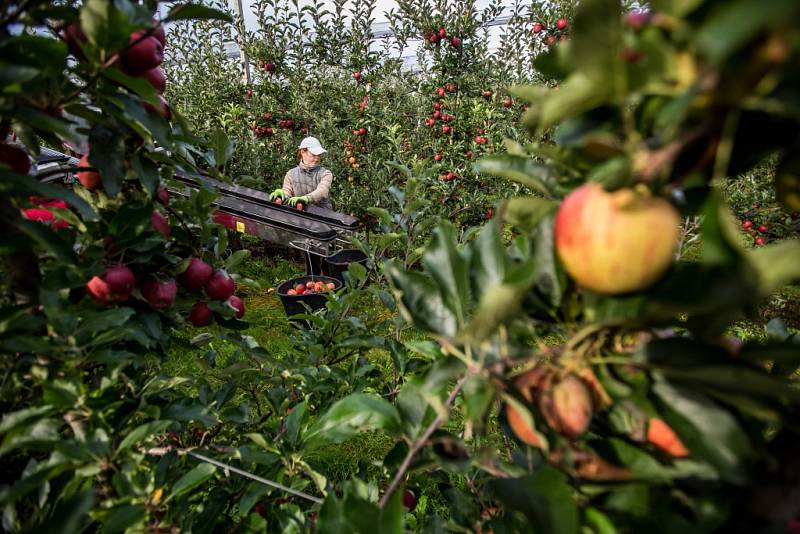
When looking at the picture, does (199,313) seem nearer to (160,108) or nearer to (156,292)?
(156,292)

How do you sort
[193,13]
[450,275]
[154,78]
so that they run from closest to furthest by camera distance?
[450,275] < [193,13] < [154,78]

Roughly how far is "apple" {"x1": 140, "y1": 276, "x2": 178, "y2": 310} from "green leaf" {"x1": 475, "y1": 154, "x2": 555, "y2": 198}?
69 centimetres

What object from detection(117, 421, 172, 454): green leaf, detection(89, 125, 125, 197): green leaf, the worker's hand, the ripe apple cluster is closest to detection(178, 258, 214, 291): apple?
detection(89, 125, 125, 197): green leaf

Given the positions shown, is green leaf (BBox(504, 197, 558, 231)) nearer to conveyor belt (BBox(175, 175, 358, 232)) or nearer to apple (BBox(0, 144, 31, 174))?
apple (BBox(0, 144, 31, 174))

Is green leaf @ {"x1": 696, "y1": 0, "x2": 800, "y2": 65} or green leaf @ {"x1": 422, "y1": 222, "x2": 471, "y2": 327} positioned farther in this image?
green leaf @ {"x1": 422, "y1": 222, "x2": 471, "y2": 327}

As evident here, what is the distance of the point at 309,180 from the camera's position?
16.2 feet

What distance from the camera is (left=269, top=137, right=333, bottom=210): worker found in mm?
4688

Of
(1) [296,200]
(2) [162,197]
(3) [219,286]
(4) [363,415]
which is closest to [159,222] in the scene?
(2) [162,197]

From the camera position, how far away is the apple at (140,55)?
2.45 feet

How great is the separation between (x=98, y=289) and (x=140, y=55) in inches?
15.7

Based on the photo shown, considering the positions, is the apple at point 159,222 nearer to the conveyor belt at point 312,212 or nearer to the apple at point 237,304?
the apple at point 237,304

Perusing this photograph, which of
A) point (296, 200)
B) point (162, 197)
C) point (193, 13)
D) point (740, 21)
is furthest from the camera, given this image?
point (296, 200)

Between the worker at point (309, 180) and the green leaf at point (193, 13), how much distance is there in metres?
3.91

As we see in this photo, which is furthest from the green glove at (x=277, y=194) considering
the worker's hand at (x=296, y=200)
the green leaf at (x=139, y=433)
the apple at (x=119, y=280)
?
the green leaf at (x=139, y=433)
